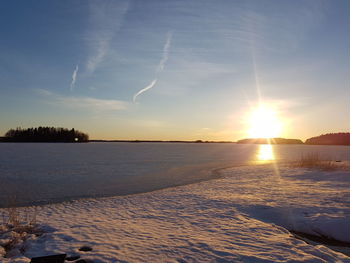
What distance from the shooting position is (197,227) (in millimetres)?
10133

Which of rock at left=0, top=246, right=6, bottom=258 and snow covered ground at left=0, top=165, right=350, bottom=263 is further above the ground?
rock at left=0, top=246, right=6, bottom=258

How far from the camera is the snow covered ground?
7.54 m

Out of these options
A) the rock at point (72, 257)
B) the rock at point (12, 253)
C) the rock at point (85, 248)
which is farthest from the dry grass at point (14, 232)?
the rock at point (85, 248)

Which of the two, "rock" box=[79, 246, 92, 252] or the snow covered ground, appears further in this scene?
"rock" box=[79, 246, 92, 252]

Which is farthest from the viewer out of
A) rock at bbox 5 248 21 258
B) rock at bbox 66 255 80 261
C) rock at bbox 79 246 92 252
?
rock at bbox 79 246 92 252

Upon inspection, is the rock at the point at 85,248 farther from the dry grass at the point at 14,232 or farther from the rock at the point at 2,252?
the rock at the point at 2,252

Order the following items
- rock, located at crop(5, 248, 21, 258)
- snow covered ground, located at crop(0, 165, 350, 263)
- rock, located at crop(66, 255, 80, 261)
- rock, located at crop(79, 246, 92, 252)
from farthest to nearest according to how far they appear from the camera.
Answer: rock, located at crop(79, 246, 92, 252) < snow covered ground, located at crop(0, 165, 350, 263) < rock, located at crop(5, 248, 21, 258) < rock, located at crop(66, 255, 80, 261)

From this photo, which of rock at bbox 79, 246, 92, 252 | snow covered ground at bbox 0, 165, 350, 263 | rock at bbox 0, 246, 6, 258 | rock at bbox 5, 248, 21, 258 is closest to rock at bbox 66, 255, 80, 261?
snow covered ground at bbox 0, 165, 350, 263

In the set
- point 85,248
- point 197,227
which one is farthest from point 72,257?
point 197,227

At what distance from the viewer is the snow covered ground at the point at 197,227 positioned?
24.7 feet

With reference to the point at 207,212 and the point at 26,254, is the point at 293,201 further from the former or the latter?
the point at 26,254

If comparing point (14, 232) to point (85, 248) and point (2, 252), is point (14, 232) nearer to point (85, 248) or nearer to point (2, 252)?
point (2, 252)

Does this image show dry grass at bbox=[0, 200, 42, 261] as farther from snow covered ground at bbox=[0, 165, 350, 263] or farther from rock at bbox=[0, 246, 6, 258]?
snow covered ground at bbox=[0, 165, 350, 263]

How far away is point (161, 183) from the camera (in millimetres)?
24672
